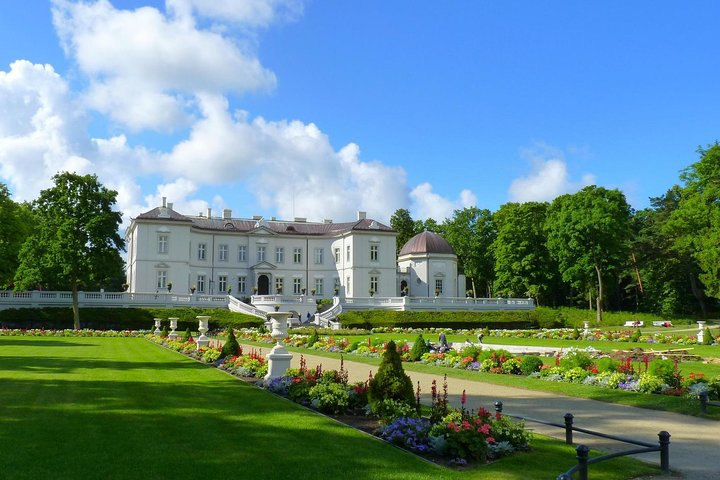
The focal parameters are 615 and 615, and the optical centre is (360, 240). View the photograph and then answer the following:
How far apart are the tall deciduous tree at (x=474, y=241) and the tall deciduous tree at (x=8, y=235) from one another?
46906mm

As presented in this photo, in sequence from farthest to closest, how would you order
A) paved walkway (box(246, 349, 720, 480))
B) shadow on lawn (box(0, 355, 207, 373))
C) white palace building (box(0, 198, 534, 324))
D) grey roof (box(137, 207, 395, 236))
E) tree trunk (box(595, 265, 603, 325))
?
grey roof (box(137, 207, 395, 236)), white palace building (box(0, 198, 534, 324)), tree trunk (box(595, 265, 603, 325)), shadow on lawn (box(0, 355, 207, 373)), paved walkway (box(246, 349, 720, 480))

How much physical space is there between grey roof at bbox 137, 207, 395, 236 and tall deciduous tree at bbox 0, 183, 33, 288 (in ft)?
38.9

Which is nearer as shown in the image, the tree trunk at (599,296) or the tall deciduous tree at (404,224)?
the tree trunk at (599,296)

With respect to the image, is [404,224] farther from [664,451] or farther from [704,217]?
[664,451]

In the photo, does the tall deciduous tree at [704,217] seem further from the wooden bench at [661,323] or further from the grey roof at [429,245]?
the grey roof at [429,245]

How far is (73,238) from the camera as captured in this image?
1587 inches

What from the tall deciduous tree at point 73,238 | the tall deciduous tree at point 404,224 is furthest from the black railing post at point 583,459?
the tall deciduous tree at point 404,224

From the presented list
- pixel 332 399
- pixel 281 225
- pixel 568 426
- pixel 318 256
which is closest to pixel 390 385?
pixel 332 399

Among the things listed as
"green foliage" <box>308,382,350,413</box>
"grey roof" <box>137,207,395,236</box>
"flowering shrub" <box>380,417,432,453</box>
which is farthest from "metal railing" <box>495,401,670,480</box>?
"grey roof" <box>137,207,395,236</box>

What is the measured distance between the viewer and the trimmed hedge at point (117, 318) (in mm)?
41250

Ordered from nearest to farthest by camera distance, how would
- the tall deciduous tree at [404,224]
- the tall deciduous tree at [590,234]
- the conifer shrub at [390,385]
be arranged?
the conifer shrub at [390,385] < the tall deciduous tree at [590,234] < the tall deciduous tree at [404,224]

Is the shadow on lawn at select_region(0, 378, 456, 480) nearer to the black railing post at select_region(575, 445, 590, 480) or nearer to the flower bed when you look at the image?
the flower bed

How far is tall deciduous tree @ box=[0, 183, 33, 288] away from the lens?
4594cm

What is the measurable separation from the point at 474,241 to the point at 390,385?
64.4 meters
